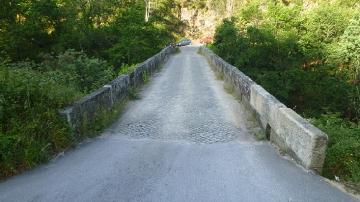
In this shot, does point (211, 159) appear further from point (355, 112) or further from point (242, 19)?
point (242, 19)

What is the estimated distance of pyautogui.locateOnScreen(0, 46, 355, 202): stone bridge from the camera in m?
4.38

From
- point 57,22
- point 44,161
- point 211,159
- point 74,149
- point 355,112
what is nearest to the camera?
point 44,161

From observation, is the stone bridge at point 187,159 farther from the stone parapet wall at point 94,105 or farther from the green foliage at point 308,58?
the green foliage at point 308,58

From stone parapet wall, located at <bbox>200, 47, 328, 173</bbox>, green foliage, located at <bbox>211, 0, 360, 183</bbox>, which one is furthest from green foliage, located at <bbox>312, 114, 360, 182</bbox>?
green foliage, located at <bbox>211, 0, 360, 183</bbox>

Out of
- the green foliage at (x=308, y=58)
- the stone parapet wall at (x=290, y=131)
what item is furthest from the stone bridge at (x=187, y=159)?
the green foliage at (x=308, y=58)

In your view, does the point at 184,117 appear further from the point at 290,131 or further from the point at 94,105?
the point at 290,131

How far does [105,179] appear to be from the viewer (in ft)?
15.7

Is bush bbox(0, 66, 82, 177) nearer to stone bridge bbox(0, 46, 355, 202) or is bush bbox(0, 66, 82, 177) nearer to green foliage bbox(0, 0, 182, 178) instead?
green foliage bbox(0, 0, 182, 178)

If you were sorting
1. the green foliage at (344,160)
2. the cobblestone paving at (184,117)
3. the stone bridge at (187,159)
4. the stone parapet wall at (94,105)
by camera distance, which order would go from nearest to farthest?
the stone bridge at (187,159), the green foliage at (344,160), the stone parapet wall at (94,105), the cobblestone paving at (184,117)

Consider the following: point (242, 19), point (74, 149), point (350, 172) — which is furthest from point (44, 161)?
point (242, 19)

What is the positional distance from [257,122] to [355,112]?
1489 cm

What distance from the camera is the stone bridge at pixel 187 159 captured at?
4375mm

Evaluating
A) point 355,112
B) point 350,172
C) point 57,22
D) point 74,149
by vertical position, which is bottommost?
point 355,112

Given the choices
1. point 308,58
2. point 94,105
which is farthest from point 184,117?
point 308,58
